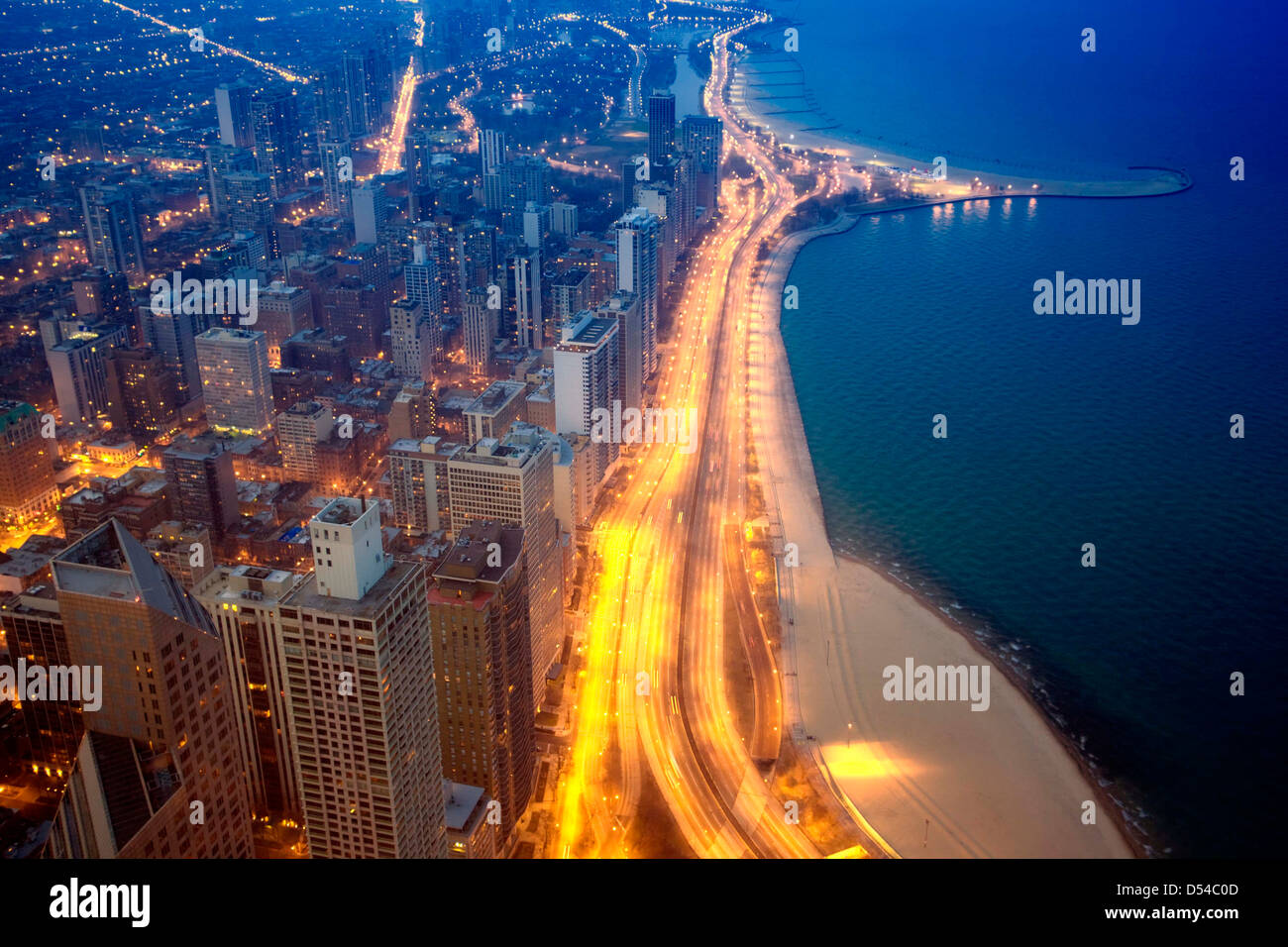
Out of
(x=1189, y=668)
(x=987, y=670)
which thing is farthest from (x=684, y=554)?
(x=1189, y=668)

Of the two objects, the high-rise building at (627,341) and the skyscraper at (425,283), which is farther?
the skyscraper at (425,283)

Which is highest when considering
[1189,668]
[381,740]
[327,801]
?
[381,740]

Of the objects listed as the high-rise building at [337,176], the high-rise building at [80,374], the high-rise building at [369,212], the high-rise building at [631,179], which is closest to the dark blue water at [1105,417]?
the high-rise building at [631,179]

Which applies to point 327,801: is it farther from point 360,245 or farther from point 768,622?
point 360,245

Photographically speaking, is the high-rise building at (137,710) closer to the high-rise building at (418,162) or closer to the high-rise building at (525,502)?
the high-rise building at (525,502)

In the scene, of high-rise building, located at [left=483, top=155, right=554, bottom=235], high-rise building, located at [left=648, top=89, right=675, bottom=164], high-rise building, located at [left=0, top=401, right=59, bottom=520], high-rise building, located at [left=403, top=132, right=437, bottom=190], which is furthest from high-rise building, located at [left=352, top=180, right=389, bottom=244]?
high-rise building, located at [left=0, top=401, right=59, bottom=520]

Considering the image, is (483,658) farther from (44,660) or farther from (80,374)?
(80,374)
